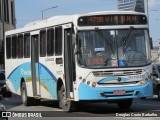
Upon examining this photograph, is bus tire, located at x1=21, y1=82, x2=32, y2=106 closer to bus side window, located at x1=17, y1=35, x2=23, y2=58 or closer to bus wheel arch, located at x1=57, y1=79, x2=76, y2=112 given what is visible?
bus side window, located at x1=17, y1=35, x2=23, y2=58

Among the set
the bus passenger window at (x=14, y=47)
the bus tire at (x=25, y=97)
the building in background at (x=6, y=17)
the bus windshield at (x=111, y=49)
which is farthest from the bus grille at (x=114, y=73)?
the building in background at (x=6, y=17)

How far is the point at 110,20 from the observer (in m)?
17.3

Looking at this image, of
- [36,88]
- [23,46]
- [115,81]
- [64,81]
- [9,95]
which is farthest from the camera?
[9,95]

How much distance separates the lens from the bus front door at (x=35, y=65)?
835 inches

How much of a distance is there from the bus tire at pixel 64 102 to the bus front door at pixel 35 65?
9.24ft

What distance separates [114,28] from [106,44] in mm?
642

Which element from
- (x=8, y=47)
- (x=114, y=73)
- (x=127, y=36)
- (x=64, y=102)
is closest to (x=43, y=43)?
(x=64, y=102)

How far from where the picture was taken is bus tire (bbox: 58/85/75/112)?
1780 centimetres

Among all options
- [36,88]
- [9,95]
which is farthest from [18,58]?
[9,95]

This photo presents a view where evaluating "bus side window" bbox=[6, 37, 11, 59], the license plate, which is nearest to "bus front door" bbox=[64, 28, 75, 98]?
the license plate

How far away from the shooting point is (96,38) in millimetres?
16969

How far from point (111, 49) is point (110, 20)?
104 centimetres

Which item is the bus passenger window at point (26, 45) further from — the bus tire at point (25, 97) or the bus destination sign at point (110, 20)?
the bus destination sign at point (110, 20)

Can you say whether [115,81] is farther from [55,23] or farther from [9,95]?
[9,95]
